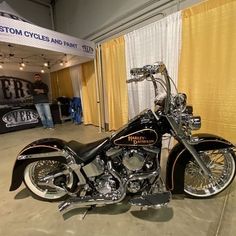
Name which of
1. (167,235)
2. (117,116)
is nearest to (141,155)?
(167,235)

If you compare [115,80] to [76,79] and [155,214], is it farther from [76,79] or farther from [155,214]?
[155,214]

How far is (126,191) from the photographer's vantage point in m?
1.51

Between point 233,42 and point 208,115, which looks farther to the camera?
point 208,115

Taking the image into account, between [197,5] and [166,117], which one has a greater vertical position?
[197,5]

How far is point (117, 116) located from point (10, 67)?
420 centimetres

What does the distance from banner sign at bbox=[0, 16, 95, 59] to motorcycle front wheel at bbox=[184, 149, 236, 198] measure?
306cm

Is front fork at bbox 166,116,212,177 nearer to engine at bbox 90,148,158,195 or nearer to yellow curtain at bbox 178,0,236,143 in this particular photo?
engine at bbox 90,148,158,195

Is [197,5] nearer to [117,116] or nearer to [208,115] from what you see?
[208,115]

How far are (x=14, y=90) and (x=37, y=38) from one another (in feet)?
12.1

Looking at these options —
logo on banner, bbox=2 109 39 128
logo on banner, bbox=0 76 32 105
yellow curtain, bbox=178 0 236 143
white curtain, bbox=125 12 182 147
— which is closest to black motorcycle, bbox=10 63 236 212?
yellow curtain, bbox=178 0 236 143

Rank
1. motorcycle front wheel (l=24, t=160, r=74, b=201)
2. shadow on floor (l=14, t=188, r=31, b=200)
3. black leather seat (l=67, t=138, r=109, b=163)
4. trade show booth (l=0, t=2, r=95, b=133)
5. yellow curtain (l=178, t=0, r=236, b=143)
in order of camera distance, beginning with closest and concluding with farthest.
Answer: black leather seat (l=67, t=138, r=109, b=163) < motorcycle front wheel (l=24, t=160, r=74, b=201) < shadow on floor (l=14, t=188, r=31, b=200) < yellow curtain (l=178, t=0, r=236, b=143) < trade show booth (l=0, t=2, r=95, b=133)

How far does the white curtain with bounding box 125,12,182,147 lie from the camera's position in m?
2.66

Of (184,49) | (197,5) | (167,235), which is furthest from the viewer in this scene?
(184,49)

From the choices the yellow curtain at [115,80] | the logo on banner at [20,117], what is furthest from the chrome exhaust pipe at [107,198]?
the logo on banner at [20,117]
